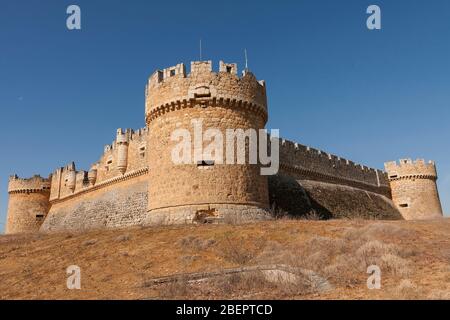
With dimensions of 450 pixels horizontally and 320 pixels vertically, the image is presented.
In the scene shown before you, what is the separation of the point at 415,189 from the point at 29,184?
3768 centimetres

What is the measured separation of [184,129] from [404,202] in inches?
1118

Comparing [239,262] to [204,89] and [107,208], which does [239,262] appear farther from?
[107,208]

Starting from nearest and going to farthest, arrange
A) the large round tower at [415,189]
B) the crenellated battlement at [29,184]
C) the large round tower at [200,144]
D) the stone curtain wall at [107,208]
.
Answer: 1. the large round tower at [200,144]
2. the stone curtain wall at [107,208]
3. the large round tower at [415,189]
4. the crenellated battlement at [29,184]

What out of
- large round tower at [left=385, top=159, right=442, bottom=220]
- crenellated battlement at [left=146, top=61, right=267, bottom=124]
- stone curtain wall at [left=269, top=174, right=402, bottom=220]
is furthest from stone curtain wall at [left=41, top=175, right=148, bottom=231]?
large round tower at [left=385, top=159, right=442, bottom=220]

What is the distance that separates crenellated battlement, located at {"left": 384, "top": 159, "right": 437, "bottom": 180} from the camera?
37.7m

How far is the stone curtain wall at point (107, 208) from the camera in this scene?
26.8 m

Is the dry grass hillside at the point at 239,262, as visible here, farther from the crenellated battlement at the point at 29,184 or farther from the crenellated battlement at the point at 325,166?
the crenellated battlement at the point at 29,184

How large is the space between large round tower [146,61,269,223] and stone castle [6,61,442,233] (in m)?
0.04

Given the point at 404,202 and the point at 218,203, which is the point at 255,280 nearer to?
the point at 218,203

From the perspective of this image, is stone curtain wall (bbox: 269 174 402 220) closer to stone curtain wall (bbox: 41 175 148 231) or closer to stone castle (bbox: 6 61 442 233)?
stone castle (bbox: 6 61 442 233)

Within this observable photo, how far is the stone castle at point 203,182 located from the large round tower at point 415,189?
9cm

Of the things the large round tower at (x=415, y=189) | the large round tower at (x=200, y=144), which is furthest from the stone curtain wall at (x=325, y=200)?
the large round tower at (x=200, y=144)

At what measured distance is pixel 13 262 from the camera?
40.1ft
